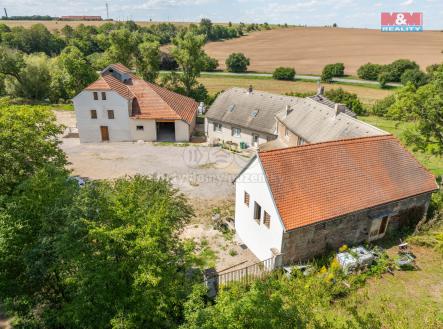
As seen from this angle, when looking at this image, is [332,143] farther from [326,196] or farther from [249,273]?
[249,273]

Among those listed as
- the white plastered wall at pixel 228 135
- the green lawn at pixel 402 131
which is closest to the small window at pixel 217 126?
the white plastered wall at pixel 228 135

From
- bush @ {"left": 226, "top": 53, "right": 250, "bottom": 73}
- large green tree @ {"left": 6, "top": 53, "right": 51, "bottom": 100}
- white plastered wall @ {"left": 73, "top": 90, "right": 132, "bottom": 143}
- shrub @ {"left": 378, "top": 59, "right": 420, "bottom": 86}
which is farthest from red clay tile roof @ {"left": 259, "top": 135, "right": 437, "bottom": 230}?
bush @ {"left": 226, "top": 53, "right": 250, "bottom": 73}

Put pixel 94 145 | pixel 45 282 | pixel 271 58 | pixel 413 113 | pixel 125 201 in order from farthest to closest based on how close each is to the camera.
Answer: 1. pixel 271 58
2. pixel 94 145
3. pixel 413 113
4. pixel 125 201
5. pixel 45 282

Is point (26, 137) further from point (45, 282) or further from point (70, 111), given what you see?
point (70, 111)

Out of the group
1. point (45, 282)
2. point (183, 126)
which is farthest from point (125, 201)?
point (183, 126)

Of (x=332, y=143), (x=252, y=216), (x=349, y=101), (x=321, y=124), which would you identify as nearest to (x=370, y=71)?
(x=349, y=101)

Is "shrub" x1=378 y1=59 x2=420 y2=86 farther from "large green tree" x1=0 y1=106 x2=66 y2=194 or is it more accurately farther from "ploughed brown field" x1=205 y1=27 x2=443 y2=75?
"large green tree" x1=0 y1=106 x2=66 y2=194

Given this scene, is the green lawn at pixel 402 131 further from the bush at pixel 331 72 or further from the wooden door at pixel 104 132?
the bush at pixel 331 72
